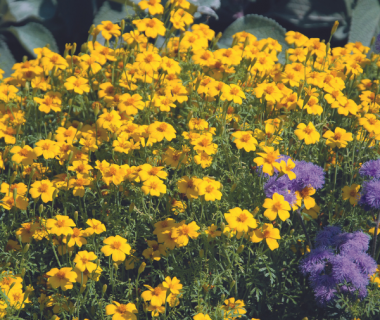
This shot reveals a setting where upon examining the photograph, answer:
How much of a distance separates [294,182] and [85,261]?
33.5 inches

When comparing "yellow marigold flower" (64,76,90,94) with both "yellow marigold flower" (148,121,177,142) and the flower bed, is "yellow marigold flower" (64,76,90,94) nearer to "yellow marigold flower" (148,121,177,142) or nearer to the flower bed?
the flower bed

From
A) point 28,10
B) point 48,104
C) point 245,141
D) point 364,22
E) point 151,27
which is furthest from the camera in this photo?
point 364,22

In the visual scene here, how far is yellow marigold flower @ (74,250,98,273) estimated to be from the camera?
64.7 inches

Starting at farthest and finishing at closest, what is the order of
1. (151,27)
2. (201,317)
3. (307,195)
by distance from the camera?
(151,27)
(307,195)
(201,317)

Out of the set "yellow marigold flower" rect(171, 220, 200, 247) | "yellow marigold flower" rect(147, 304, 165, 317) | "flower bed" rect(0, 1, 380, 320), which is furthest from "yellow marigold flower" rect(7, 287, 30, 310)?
"yellow marigold flower" rect(171, 220, 200, 247)

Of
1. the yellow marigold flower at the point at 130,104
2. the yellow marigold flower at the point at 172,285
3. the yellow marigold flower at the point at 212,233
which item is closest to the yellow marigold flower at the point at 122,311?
the yellow marigold flower at the point at 172,285

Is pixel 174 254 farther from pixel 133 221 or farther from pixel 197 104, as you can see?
pixel 197 104

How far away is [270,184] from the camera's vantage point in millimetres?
1772

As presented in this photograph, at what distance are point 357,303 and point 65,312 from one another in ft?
3.72

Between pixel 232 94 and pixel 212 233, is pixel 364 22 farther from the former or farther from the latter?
pixel 212 233

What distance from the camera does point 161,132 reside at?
1.95 m

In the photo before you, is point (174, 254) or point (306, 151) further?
point (306, 151)

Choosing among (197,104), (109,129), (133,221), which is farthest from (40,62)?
(133,221)

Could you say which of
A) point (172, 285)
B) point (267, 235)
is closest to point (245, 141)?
point (267, 235)
